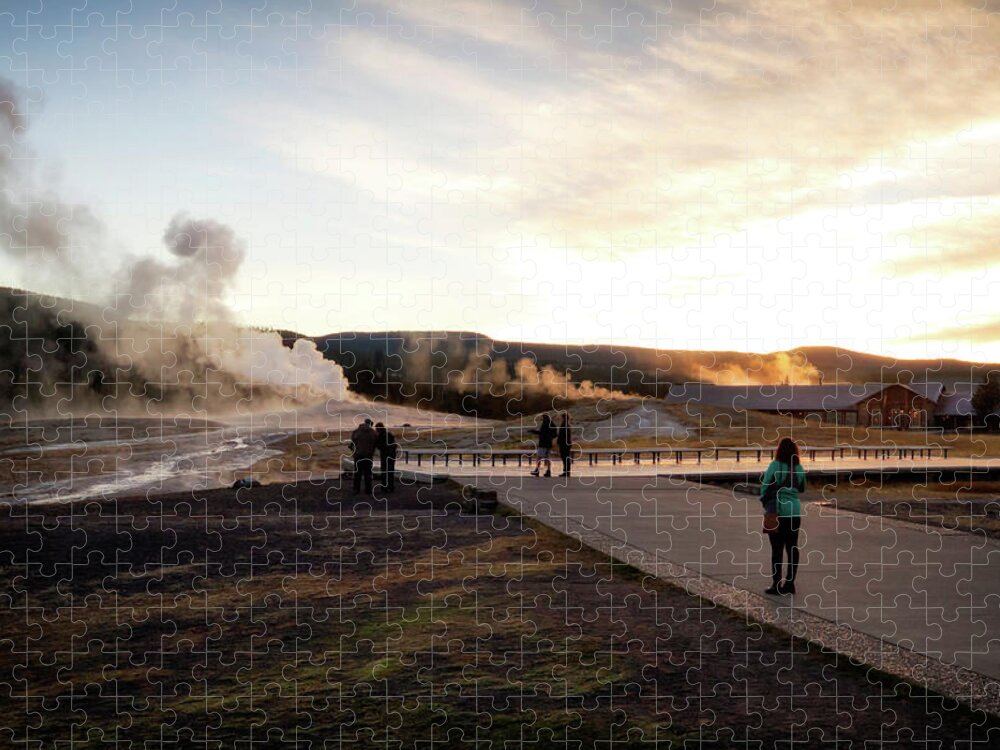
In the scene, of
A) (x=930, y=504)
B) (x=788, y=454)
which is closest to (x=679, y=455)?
(x=930, y=504)

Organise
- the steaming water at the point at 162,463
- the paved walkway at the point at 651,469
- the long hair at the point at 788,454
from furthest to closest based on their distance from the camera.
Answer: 1. the steaming water at the point at 162,463
2. the paved walkway at the point at 651,469
3. the long hair at the point at 788,454

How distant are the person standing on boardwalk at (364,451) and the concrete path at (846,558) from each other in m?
3.82

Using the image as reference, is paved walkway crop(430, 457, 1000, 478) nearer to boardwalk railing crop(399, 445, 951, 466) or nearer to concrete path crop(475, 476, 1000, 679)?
boardwalk railing crop(399, 445, 951, 466)

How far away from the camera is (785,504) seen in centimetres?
1164

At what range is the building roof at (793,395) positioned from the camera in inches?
4080

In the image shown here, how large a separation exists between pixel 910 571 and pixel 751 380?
522 feet

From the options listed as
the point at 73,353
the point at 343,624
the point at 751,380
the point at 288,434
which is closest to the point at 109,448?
the point at 288,434

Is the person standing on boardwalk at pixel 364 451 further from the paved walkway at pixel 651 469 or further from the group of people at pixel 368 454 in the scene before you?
the paved walkway at pixel 651 469

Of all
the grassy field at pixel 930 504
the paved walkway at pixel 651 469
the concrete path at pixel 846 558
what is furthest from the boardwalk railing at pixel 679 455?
the concrete path at pixel 846 558

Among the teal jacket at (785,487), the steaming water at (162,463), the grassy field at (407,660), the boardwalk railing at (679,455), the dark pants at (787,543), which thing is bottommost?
the steaming water at (162,463)

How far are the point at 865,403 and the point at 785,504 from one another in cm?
→ 9786

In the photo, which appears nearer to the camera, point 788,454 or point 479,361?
point 788,454

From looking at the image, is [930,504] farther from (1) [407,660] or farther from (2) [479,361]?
(2) [479,361]

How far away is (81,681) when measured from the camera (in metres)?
8.55
